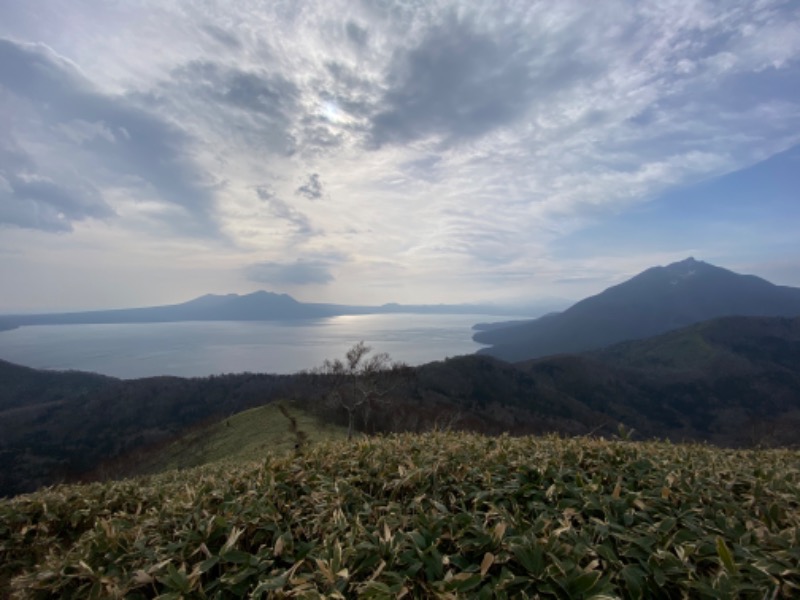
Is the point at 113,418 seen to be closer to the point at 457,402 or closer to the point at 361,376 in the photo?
the point at 457,402

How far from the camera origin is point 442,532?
2.46 m

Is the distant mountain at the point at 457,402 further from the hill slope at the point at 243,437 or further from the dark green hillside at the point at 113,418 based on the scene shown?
the hill slope at the point at 243,437

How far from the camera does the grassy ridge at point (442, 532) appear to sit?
2.00 metres

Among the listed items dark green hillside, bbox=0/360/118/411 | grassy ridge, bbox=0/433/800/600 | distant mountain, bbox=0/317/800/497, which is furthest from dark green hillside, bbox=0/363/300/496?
grassy ridge, bbox=0/433/800/600

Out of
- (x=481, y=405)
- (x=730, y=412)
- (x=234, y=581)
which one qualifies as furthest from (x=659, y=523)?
(x=730, y=412)

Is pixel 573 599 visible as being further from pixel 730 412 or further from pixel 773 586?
pixel 730 412

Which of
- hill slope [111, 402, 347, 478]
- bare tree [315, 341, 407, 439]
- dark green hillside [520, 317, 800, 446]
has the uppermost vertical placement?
bare tree [315, 341, 407, 439]

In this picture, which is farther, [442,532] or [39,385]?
[39,385]

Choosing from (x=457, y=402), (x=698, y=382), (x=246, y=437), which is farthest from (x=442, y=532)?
(x=698, y=382)

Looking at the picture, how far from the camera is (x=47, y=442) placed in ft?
236

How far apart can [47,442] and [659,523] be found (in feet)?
319

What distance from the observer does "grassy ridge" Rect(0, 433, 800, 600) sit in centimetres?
200

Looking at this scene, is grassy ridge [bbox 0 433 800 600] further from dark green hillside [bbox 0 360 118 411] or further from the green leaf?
dark green hillside [bbox 0 360 118 411]

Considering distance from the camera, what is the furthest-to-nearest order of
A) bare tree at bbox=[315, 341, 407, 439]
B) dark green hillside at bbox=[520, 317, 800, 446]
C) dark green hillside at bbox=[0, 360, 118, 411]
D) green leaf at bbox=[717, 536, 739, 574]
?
1. dark green hillside at bbox=[0, 360, 118, 411]
2. dark green hillside at bbox=[520, 317, 800, 446]
3. bare tree at bbox=[315, 341, 407, 439]
4. green leaf at bbox=[717, 536, 739, 574]
